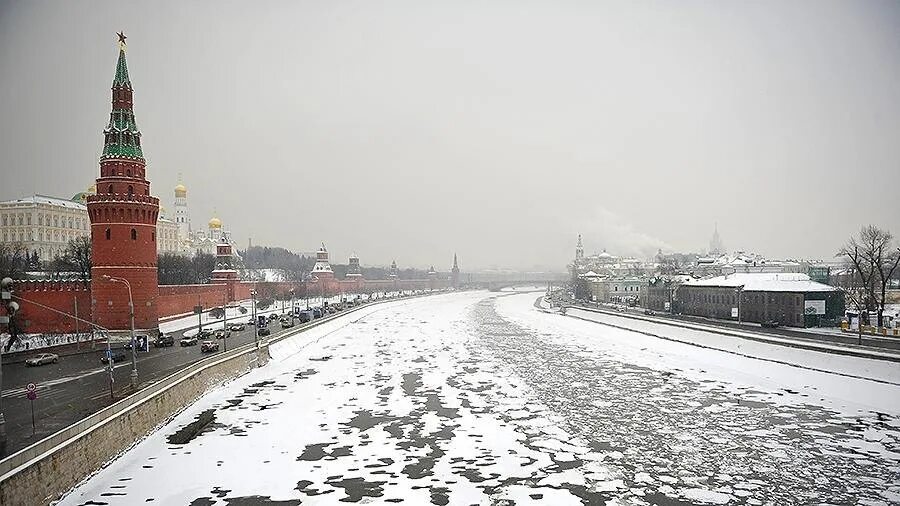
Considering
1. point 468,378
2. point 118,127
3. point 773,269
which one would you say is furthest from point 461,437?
point 773,269

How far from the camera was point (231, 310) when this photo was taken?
6900cm

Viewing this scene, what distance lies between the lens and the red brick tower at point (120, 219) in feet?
142

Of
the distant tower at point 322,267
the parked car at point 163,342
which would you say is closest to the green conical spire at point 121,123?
the parked car at point 163,342

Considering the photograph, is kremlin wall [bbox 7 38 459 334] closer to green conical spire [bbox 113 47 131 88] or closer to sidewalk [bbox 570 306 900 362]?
green conical spire [bbox 113 47 131 88]

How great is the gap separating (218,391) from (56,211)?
2172 inches

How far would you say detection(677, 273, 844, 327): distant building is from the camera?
47.9 m

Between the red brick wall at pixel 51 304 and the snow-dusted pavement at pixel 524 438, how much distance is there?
15.7 m

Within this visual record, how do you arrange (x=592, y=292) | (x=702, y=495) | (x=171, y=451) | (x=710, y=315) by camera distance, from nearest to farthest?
(x=702, y=495)
(x=171, y=451)
(x=710, y=315)
(x=592, y=292)

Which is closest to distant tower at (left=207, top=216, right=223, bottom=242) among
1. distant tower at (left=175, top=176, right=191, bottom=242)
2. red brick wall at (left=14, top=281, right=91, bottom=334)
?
distant tower at (left=175, top=176, right=191, bottom=242)

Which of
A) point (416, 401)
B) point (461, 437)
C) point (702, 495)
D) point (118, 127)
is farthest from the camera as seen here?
point (118, 127)

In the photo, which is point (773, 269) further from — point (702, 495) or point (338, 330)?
point (702, 495)

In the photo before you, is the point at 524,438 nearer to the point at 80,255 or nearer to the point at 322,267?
the point at 80,255

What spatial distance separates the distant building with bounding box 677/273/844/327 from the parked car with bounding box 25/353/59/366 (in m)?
48.5

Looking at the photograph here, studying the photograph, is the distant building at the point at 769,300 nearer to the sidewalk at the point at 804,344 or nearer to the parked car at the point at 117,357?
the sidewalk at the point at 804,344
